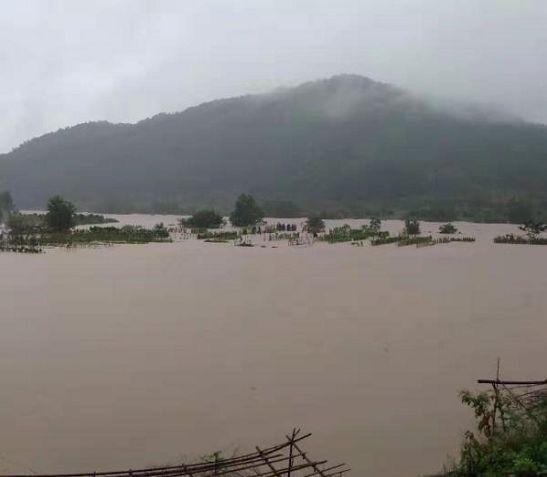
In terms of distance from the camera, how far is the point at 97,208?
2852 inches

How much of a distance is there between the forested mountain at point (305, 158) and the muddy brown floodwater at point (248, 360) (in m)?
36.2

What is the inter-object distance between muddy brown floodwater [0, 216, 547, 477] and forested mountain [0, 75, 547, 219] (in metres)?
36.2

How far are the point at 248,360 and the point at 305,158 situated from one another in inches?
3011

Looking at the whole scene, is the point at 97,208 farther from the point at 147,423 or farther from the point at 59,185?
the point at 147,423

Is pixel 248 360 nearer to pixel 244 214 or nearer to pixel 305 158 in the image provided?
pixel 244 214

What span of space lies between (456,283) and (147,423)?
31.5 feet

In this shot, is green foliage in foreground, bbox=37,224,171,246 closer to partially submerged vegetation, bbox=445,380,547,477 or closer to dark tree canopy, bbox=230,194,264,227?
dark tree canopy, bbox=230,194,264,227

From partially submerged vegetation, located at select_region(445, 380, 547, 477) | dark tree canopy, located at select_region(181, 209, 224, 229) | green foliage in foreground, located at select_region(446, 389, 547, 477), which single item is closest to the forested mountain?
dark tree canopy, located at select_region(181, 209, 224, 229)

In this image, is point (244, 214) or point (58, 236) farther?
point (244, 214)

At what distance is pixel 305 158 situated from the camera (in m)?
82.1

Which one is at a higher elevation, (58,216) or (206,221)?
(58,216)

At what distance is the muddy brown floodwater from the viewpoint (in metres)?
4.98

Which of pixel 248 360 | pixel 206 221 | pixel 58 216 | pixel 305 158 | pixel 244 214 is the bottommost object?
pixel 248 360

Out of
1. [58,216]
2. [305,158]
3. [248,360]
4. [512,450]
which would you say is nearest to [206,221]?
[58,216]
